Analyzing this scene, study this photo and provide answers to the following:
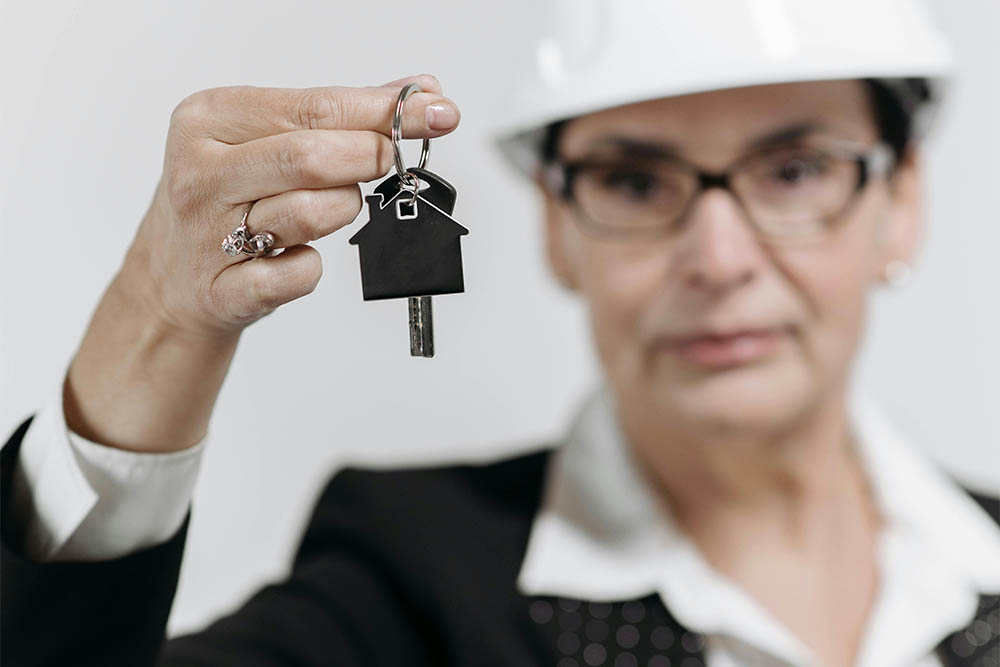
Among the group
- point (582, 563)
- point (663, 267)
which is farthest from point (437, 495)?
point (663, 267)

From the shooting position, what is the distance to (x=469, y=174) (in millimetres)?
1939

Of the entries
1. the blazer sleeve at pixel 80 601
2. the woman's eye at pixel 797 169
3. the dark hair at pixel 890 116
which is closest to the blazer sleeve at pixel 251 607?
the blazer sleeve at pixel 80 601

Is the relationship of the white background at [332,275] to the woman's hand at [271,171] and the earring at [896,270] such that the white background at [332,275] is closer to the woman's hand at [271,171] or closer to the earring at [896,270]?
the woman's hand at [271,171]

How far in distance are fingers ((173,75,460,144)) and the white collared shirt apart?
32.3 inches

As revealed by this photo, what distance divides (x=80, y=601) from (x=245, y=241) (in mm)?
355

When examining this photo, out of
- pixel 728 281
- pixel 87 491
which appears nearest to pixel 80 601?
pixel 87 491

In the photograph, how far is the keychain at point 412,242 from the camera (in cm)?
74

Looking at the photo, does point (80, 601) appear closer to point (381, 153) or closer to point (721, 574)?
point (381, 153)

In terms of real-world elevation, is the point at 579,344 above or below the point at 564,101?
below

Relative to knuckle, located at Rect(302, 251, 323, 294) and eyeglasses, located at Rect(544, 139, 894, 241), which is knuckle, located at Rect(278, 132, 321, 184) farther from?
eyeglasses, located at Rect(544, 139, 894, 241)

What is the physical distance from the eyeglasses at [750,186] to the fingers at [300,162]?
2.13 feet

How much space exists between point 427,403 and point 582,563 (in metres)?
0.62

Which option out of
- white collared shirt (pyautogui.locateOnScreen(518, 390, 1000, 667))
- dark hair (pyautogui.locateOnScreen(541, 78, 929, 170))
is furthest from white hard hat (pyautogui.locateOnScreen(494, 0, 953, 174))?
white collared shirt (pyautogui.locateOnScreen(518, 390, 1000, 667))

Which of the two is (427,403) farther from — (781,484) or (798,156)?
(798,156)
